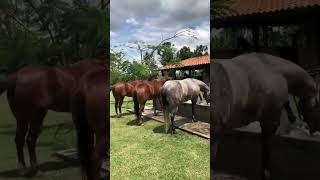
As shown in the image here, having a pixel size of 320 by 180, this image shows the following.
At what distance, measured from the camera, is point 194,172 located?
9.64ft

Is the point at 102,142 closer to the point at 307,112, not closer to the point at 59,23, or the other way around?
the point at 59,23

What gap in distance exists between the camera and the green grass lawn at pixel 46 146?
249 centimetres

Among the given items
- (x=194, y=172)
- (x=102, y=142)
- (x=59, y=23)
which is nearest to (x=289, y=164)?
(x=194, y=172)

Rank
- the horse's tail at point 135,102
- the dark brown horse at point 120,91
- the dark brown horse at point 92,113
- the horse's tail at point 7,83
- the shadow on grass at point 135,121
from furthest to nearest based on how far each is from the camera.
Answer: the horse's tail at point 135,102, the shadow on grass at point 135,121, the dark brown horse at point 120,91, the dark brown horse at point 92,113, the horse's tail at point 7,83

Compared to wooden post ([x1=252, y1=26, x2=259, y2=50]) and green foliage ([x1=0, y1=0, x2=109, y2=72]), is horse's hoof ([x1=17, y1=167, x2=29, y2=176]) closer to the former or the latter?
green foliage ([x1=0, y1=0, x2=109, y2=72])

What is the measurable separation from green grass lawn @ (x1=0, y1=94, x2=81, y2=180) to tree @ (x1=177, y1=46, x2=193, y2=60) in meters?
1.03

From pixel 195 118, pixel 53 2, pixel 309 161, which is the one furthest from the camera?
pixel 195 118

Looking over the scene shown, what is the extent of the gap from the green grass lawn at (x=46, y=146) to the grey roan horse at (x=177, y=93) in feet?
2.69

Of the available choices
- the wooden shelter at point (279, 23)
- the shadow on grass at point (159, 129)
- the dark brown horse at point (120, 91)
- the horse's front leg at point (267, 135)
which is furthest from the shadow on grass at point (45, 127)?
the horse's front leg at point (267, 135)

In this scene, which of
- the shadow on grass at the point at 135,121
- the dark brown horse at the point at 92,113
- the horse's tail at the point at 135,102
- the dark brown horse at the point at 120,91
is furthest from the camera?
the horse's tail at the point at 135,102

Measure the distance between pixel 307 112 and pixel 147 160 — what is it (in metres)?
1.31

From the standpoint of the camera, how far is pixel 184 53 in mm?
3047

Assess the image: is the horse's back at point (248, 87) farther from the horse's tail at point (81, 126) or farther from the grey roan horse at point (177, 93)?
the horse's tail at point (81, 126)

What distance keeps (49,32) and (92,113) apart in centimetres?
67
